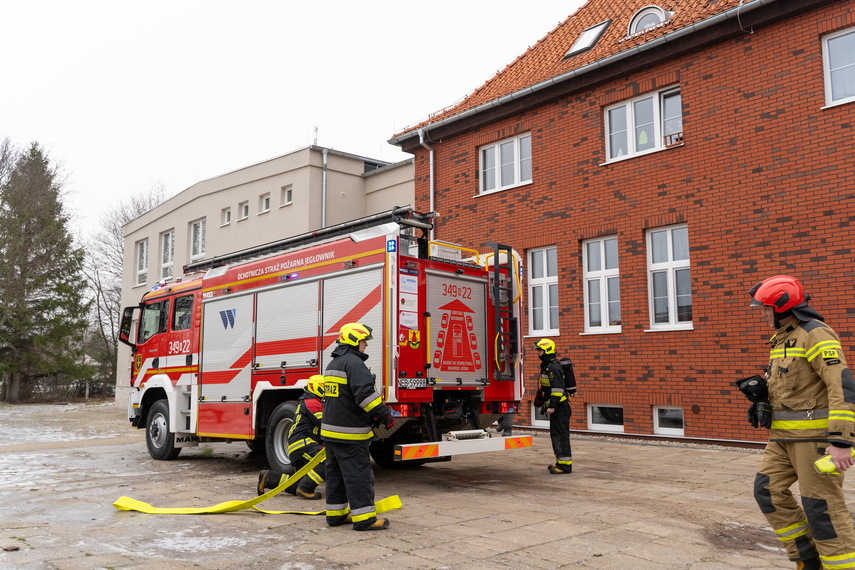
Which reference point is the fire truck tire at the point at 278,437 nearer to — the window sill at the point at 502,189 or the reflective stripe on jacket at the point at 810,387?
the reflective stripe on jacket at the point at 810,387

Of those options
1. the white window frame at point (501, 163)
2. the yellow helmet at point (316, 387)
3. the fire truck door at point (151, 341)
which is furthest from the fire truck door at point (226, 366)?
the white window frame at point (501, 163)

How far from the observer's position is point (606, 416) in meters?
12.5

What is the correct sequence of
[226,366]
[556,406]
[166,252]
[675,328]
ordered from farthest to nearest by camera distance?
[166,252] → [675,328] → [226,366] → [556,406]

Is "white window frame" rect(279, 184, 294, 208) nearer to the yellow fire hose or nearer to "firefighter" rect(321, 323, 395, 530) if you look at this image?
the yellow fire hose

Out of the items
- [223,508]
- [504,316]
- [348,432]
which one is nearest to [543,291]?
[504,316]

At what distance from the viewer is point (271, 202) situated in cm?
2281

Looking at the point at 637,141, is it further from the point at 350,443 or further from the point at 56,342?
the point at 56,342

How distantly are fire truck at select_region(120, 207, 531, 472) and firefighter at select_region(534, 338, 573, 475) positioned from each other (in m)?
0.38

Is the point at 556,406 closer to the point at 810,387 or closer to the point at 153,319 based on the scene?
the point at 810,387

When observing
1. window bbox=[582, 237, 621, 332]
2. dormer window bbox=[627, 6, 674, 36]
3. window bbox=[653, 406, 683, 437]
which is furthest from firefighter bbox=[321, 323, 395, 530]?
dormer window bbox=[627, 6, 674, 36]

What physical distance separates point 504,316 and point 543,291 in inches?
213

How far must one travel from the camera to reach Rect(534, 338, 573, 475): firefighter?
8492mm

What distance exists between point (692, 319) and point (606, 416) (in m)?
2.40

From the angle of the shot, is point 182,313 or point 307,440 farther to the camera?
point 182,313
